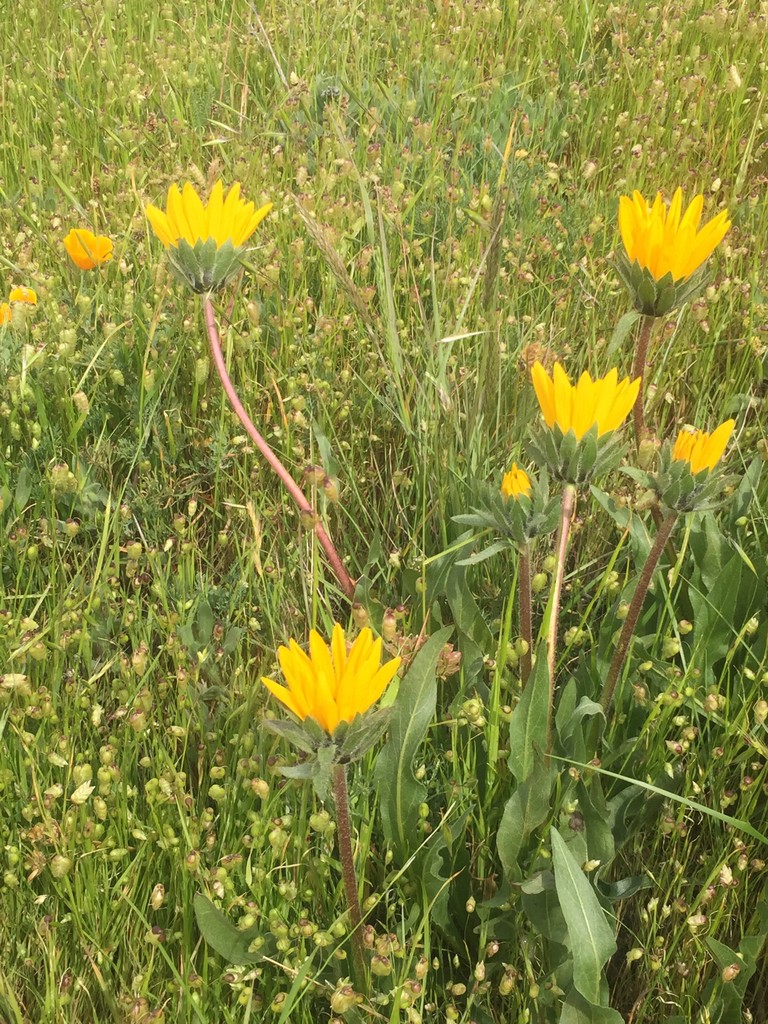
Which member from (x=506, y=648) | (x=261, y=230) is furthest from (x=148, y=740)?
(x=261, y=230)

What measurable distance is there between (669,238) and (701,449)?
283 mm

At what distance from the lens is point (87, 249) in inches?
72.6

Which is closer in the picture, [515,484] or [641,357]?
[515,484]

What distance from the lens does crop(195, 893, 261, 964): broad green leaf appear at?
102 cm

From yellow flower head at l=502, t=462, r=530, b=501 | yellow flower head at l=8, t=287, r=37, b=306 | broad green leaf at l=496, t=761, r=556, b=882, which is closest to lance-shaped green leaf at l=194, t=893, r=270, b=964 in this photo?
broad green leaf at l=496, t=761, r=556, b=882

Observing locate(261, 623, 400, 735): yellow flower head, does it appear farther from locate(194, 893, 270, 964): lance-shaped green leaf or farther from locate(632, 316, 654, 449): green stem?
locate(632, 316, 654, 449): green stem

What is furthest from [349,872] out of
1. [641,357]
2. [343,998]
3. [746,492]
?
[746,492]

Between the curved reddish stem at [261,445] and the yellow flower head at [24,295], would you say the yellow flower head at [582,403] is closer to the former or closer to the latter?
the curved reddish stem at [261,445]

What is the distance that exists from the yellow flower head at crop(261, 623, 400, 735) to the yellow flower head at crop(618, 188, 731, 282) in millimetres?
608

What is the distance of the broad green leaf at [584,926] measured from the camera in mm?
950

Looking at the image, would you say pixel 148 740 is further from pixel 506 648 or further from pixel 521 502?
pixel 521 502

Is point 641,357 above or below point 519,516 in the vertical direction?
above

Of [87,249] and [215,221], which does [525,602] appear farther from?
[87,249]

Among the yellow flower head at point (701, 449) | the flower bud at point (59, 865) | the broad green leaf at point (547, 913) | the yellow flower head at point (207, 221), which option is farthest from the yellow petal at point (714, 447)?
the flower bud at point (59, 865)
